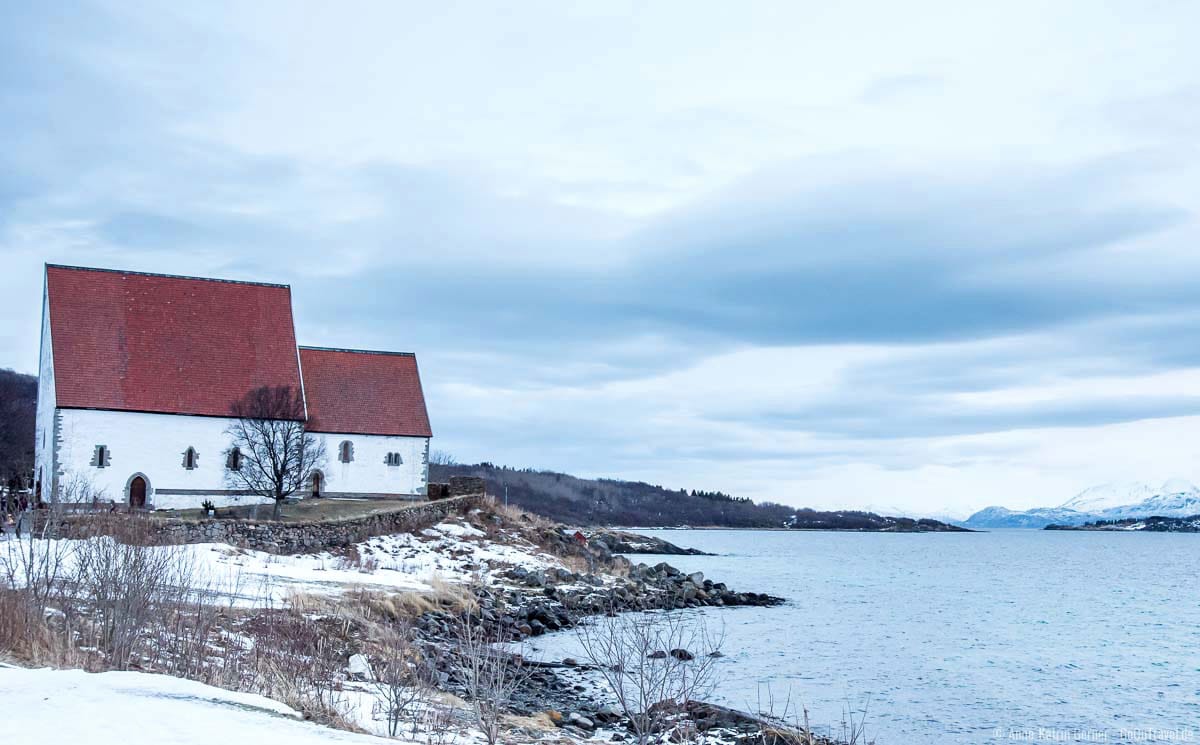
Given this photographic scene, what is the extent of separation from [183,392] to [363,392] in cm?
881

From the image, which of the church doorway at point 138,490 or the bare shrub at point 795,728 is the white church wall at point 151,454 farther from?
the bare shrub at point 795,728

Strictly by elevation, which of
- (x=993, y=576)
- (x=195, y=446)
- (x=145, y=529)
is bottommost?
(x=993, y=576)

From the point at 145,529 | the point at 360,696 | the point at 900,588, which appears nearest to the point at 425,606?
the point at 145,529

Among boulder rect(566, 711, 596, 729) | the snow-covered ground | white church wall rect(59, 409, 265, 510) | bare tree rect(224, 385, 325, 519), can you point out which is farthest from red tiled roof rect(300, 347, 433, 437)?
boulder rect(566, 711, 596, 729)

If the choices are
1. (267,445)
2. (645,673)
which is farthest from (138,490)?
(645,673)

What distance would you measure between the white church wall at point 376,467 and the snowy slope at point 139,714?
38.7 metres

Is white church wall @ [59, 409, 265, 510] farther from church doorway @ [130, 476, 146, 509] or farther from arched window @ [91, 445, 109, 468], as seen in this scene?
church doorway @ [130, 476, 146, 509]

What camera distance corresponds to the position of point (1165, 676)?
97.9ft

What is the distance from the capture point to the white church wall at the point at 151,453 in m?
42.2

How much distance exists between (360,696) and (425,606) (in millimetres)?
14168

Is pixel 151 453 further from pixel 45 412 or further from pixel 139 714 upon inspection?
pixel 139 714

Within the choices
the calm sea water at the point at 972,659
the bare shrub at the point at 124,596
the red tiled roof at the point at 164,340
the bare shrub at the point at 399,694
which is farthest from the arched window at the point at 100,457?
the bare shrub at the point at 399,694

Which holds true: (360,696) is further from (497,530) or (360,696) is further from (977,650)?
(497,530)

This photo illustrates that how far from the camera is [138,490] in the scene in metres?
43.4
